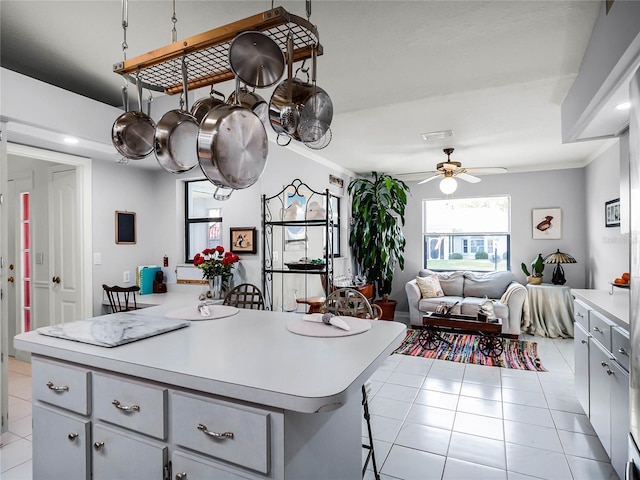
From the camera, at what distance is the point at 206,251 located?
355 centimetres

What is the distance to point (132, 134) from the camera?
5.80 feet

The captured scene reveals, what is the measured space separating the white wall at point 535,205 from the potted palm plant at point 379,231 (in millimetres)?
789

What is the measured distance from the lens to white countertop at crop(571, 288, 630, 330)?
1.92 metres

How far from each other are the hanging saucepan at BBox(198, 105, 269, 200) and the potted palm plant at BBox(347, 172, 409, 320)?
4.36 m

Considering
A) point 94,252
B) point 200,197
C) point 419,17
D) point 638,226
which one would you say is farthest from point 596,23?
point 94,252

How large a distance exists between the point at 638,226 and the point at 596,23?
1.78 metres

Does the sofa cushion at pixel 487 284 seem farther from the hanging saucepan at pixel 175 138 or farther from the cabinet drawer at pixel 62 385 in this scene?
the cabinet drawer at pixel 62 385

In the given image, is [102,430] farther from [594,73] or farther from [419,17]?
[594,73]

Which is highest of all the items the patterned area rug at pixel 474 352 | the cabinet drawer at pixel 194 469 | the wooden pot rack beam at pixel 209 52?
the wooden pot rack beam at pixel 209 52

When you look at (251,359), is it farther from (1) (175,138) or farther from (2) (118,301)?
(2) (118,301)

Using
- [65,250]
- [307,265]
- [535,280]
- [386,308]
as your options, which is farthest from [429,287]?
[65,250]

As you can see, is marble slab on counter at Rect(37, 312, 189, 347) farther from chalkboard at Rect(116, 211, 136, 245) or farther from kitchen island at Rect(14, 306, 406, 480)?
chalkboard at Rect(116, 211, 136, 245)

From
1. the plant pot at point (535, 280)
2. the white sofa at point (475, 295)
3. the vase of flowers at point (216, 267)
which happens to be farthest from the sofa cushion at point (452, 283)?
the vase of flowers at point (216, 267)

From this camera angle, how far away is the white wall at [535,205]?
5531 mm
